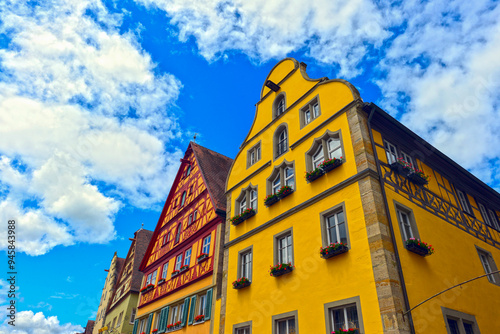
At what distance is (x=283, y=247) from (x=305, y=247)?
1.36 meters

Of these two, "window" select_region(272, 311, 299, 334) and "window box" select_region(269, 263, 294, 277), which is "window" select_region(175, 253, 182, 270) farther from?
"window" select_region(272, 311, 299, 334)

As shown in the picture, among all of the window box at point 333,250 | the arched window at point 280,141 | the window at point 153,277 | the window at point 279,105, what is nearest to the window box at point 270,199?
the arched window at point 280,141

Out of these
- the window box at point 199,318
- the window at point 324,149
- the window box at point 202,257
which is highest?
the window at point 324,149

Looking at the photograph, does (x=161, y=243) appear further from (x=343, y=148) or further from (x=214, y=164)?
(x=343, y=148)

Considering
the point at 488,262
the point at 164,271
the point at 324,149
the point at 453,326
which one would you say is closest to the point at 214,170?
the point at 164,271

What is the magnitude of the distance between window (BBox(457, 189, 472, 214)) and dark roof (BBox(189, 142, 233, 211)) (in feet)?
33.3

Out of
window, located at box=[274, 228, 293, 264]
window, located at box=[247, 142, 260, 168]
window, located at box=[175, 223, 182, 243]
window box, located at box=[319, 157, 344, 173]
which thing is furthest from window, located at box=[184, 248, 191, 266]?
window box, located at box=[319, 157, 344, 173]

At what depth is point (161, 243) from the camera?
75.4ft

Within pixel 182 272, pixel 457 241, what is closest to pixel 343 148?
pixel 457 241

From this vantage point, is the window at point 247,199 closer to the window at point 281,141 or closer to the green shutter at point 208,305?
the window at point 281,141

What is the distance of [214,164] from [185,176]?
233cm

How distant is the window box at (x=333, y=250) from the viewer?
30.5ft

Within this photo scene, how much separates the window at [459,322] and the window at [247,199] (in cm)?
752

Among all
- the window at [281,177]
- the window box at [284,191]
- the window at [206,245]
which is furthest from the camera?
the window at [206,245]
